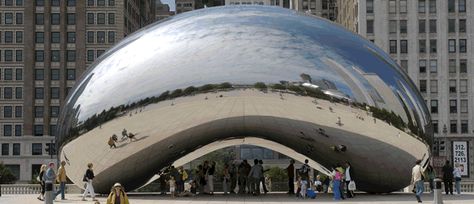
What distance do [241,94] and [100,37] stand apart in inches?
3313

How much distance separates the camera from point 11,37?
10362 centimetres

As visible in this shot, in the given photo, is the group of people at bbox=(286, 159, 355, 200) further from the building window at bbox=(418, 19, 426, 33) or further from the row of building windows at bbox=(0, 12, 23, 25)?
the row of building windows at bbox=(0, 12, 23, 25)

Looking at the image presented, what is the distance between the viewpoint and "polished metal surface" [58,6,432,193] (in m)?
22.5

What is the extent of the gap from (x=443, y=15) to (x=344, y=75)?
7683cm

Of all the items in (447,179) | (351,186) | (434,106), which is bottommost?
(447,179)

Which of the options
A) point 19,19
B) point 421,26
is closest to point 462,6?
point 421,26

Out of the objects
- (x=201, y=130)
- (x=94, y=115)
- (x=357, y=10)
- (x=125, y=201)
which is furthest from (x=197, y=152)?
(x=357, y=10)

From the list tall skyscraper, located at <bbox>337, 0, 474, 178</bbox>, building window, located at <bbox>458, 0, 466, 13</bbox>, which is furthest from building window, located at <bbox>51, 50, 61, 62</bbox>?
building window, located at <bbox>458, 0, 466, 13</bbox>

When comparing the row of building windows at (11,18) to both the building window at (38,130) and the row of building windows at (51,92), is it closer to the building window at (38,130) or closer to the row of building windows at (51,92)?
the row of building windows at (51,92)

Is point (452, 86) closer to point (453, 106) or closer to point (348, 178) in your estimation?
point (453, 106)

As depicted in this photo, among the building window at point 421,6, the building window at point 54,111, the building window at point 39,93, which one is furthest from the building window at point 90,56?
the building window at point 421,6

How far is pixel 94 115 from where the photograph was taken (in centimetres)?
2295

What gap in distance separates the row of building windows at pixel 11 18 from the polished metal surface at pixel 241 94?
83.1 meters

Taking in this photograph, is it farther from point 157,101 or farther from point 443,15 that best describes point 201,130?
point 443,15
